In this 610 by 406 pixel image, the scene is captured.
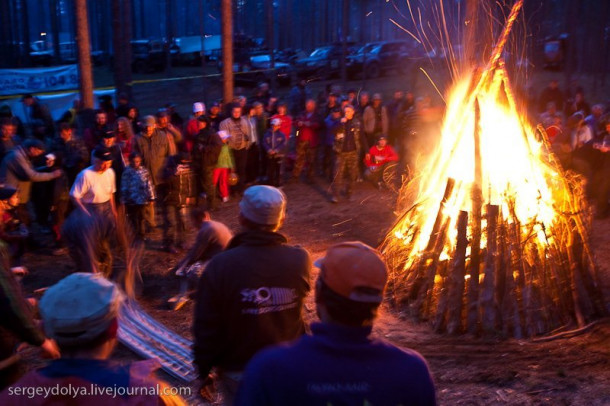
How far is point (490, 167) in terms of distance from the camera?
791cm

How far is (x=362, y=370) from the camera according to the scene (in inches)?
89.1

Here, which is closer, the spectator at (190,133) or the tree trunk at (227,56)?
the spectator at (190,133)

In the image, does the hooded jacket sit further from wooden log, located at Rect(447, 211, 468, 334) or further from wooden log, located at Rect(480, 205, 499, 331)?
wooden log, located at Rect(480, 205, 499, 331)

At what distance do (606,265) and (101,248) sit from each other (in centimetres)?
688

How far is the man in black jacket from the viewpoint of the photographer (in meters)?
3.50

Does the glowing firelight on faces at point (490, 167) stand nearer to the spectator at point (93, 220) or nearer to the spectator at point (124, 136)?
the spectator at point (93, 220)

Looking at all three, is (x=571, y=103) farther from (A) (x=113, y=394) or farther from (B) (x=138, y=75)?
(B) (x=138, y=75)

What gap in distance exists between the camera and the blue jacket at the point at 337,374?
2.21 metres

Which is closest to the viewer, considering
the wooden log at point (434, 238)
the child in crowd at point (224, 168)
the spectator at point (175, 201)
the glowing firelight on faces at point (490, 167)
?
the wooden log at point (434, 238)

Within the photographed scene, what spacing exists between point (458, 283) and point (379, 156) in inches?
268

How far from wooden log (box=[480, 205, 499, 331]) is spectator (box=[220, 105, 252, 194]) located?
691 centimetres

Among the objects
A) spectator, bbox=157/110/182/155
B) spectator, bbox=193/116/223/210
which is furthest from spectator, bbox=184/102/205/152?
spectator, bbox=157/110/182/155

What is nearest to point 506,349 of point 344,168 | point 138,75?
point 344,168

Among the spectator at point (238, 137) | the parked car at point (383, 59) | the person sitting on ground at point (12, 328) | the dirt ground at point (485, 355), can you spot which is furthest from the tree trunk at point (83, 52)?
Answer: the parked car at point (383, 59)
